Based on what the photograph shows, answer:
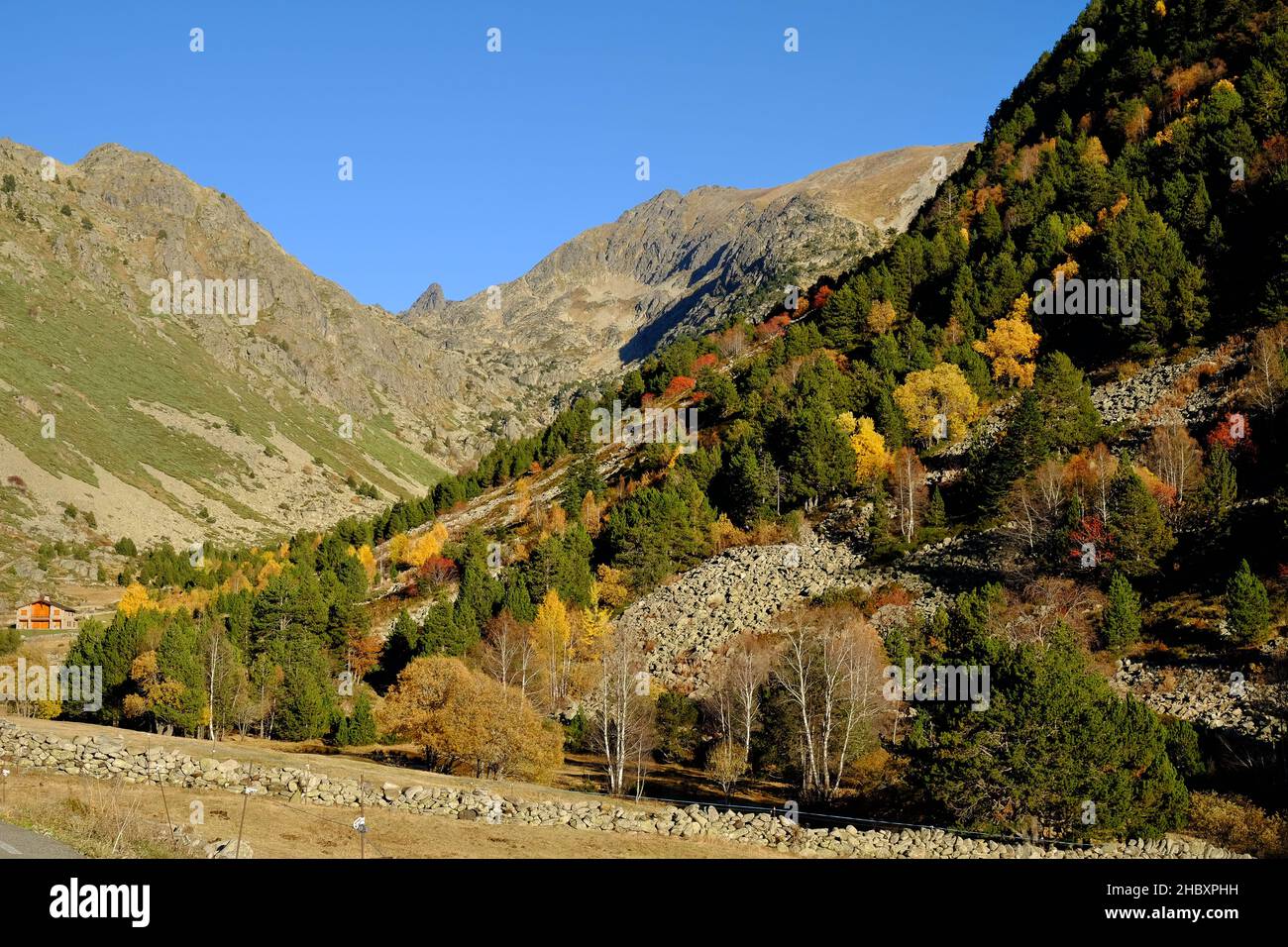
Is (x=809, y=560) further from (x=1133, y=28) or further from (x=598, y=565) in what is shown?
(x=1133, y=28)

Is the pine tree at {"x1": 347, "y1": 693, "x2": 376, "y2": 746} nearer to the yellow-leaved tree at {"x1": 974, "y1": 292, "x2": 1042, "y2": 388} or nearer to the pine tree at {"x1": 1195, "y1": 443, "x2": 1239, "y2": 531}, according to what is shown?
the pine tree at {"x1": 1195, "y1": 443, "x2": 1239, "y2": 531}

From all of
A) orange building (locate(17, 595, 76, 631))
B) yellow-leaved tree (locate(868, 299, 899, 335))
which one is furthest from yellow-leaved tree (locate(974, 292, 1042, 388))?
orange building (locate(17, 595, 76, 631))

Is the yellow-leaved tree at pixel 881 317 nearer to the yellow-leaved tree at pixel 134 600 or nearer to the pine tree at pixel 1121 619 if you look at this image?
the pine tree at pixel 1121 619

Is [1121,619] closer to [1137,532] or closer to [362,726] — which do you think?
[1137,532]

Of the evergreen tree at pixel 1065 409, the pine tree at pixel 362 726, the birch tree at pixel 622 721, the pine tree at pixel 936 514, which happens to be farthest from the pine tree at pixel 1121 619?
the pine tree at pixel 362 726

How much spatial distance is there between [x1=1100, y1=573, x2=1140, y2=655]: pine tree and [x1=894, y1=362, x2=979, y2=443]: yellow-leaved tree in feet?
116

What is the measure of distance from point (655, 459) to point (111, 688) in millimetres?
60806

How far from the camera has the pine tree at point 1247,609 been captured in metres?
48.3

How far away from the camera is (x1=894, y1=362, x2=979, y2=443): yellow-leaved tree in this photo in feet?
291

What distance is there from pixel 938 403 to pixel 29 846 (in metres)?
84.0

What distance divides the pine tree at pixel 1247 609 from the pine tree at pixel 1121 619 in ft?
17.1

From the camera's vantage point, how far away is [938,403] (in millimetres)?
90625

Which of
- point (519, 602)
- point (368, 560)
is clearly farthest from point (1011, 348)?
point (368, 560)
